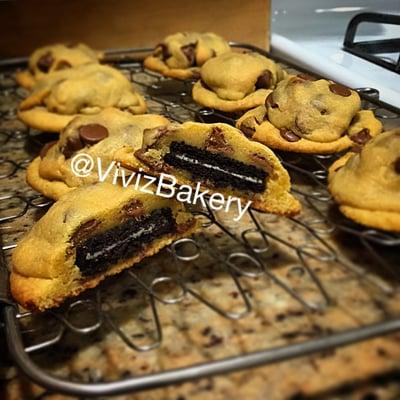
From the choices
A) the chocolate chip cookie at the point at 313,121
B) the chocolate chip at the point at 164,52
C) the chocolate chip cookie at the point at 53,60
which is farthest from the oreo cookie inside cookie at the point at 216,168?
the chocolate chip cookie at the point at 53,60

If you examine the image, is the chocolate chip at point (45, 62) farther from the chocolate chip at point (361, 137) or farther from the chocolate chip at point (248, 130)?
the chocolate chip at point (361, 137)

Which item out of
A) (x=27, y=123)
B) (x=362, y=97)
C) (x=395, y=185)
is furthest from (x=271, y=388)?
(x=27, y=123)

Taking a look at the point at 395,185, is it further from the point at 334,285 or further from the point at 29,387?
the point at 29,387

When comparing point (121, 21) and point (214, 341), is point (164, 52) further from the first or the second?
point (214, 341)

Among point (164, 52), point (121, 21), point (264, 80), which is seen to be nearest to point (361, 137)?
point (264, 80)

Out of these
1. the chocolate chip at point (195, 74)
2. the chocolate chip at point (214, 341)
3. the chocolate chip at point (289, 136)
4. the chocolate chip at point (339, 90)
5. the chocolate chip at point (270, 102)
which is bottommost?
the chocolate chip at point (214, 341)

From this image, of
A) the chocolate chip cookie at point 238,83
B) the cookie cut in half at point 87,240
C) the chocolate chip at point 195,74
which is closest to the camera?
the cookie cut in half at point 87,240

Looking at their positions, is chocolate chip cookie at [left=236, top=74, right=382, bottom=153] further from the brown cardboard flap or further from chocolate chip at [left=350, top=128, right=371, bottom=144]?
the brown cardboard flap
